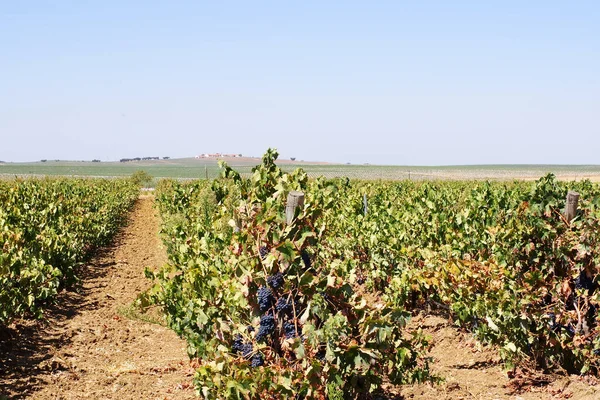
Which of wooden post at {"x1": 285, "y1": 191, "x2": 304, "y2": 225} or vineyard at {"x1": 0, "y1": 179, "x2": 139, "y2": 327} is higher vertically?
wooden post at {"x1": 285, "y1": 191, "x2": 304, "y2": 225}

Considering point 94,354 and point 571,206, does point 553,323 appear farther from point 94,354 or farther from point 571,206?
point 94,354

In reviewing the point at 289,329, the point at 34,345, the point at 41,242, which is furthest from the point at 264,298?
the point at 41,242

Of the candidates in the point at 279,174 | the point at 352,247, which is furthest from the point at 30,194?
the point at 279,174

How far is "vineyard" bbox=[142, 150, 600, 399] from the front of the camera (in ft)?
15.6

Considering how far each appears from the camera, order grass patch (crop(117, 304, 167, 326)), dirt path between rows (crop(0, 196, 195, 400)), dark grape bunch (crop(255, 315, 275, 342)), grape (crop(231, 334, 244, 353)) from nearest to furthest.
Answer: dark grape bunch (crop(255, 315, 275, 342)) < grape (crop(231, 334, 244, 353)) < dirt path between rows (crop(0, 196, 195, 400)) < grass patch (crop(117, 304, 167, 326))

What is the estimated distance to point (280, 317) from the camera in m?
5.07

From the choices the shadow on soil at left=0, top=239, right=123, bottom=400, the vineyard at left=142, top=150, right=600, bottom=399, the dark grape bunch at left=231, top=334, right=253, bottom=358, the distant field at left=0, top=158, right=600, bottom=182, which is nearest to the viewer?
the vineyard at left=142, top=150, right=600, bottom=399

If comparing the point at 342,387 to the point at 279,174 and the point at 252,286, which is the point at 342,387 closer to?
the point at 252,286

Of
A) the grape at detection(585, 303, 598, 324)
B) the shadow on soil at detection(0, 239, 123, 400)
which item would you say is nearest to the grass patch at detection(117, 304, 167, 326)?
the shadow on soil at detection(0, 239, 123, 400)

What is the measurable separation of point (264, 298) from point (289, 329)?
292 mm

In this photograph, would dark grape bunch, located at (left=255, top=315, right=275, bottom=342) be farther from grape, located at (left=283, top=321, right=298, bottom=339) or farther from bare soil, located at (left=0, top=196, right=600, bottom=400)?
bare soil, located at (left=0, top=196, right=600, bottom=400)

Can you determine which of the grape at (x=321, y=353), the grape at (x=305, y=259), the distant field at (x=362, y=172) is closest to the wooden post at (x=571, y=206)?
the grape at (x=305, y=259)

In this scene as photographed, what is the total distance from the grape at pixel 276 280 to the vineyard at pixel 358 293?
1cm

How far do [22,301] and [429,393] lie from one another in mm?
5358
